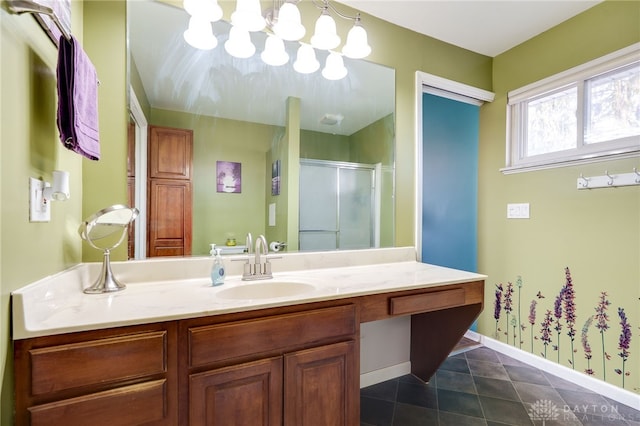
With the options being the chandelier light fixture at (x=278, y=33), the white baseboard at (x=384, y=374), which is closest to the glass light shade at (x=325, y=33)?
the chandelier light fixture at (x=278, y=33)

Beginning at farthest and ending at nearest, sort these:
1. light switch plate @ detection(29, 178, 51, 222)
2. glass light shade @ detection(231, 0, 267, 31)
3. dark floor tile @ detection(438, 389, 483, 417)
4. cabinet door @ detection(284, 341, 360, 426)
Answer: dark floor tile @ detection(438, 389, 483, 417) < glass light shade @ detection(231, 0, 267, 31) < cabinet door @ detection(284, 341, 360, 426) < light switch plate @ detection(29, 178, 51, 222)

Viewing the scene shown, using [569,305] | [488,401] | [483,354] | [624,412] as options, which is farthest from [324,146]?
[624,412]

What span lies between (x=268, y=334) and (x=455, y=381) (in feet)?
5.19

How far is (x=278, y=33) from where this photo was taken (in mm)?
1562

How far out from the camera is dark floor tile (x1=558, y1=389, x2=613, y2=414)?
1637 mm

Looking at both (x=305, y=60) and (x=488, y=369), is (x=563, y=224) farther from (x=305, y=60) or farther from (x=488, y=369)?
(x=305, y=60)

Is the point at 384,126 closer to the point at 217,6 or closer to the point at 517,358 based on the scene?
the point at 217,6

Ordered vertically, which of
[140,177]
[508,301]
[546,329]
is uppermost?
[140,177]

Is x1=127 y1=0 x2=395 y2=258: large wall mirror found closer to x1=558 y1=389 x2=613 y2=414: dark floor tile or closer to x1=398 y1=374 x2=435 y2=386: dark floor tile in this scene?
x1=398 y1=374 x2=435 y2=386: dark floor tile

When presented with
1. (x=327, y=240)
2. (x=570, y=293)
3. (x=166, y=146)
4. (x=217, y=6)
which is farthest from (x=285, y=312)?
(x=570, y=293)

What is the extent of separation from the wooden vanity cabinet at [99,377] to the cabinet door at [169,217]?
2.06 ft

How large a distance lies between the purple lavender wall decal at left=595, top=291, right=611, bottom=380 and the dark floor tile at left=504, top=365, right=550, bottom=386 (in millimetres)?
328

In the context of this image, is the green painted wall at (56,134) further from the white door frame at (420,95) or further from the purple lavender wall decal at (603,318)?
the purple lavender wall decal at (603,318)

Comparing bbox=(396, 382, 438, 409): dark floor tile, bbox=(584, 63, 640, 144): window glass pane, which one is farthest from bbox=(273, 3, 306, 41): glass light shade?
bbox=(396, 382, 438, 409): dark floor tile
